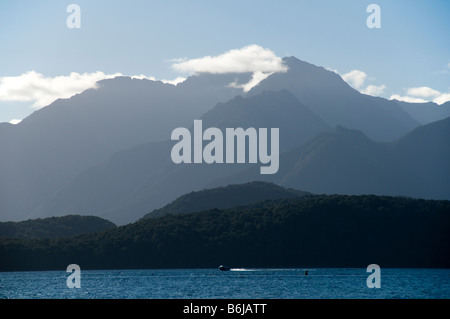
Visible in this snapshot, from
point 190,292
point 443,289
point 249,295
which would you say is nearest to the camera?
point 249,295

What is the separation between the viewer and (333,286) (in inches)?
6196

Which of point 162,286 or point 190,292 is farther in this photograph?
point 162,286
